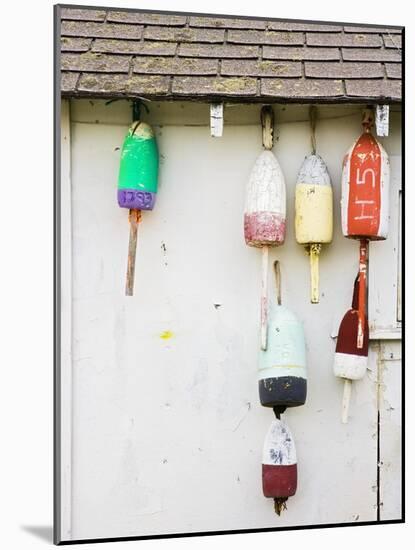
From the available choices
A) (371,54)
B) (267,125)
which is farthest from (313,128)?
(371,54)

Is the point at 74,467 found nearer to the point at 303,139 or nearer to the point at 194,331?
the point at 194,331

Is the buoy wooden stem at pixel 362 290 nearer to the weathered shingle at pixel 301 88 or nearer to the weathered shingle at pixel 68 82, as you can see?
the weathered shingle at pixel 301 88

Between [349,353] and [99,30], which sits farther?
[349,353]

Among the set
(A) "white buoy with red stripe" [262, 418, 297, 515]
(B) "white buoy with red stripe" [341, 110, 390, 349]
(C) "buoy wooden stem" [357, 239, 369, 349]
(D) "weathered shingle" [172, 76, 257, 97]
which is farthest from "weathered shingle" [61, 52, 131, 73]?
(A) "white buoy with red stripe" [262, 418, 297, 515]

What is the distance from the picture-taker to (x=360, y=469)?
2.40 meters

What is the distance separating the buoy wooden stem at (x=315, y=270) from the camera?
7.71 ft

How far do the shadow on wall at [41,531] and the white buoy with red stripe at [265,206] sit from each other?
60 cm

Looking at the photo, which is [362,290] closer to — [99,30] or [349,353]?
[349,353]

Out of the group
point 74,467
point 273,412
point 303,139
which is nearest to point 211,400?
point 273,412

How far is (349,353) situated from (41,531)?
0.78 meters

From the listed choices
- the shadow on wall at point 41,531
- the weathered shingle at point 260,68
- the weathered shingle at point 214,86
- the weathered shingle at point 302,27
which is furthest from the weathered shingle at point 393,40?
the shadow on wall at point 41,531

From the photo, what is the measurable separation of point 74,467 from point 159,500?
204 millimetres

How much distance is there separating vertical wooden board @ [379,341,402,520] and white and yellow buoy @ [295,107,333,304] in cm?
30

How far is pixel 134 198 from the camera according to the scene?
226 cm
